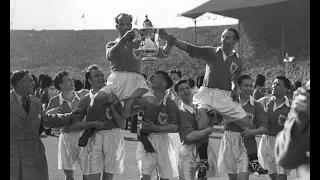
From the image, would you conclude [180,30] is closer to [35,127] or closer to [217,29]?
[217,29]

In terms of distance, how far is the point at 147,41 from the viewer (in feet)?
26.3

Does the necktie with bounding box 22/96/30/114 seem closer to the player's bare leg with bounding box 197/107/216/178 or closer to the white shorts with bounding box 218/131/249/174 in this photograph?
the player's bare leg with bounding box 197/107/216/178

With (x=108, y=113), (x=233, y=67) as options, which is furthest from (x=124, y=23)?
(x=233, y=67)

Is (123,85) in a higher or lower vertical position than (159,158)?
higher

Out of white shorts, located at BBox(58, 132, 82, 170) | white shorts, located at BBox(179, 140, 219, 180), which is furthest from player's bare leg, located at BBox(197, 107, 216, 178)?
white shorts, located at BBox(58, 132, 82, 170)

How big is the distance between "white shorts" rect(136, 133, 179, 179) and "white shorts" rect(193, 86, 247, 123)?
0.79 m

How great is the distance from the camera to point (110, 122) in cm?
851

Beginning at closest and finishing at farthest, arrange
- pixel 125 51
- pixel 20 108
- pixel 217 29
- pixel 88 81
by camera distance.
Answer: pixel 20 108 → pixel 125 51 → pixel 88 81 → pixel 217 29

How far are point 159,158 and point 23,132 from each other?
2354 millimetres

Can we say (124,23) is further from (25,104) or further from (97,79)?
(25,104)

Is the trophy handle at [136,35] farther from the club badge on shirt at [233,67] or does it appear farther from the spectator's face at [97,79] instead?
the club badge on shirt at [233,67]

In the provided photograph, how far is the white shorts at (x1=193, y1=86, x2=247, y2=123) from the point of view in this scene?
8459mm
